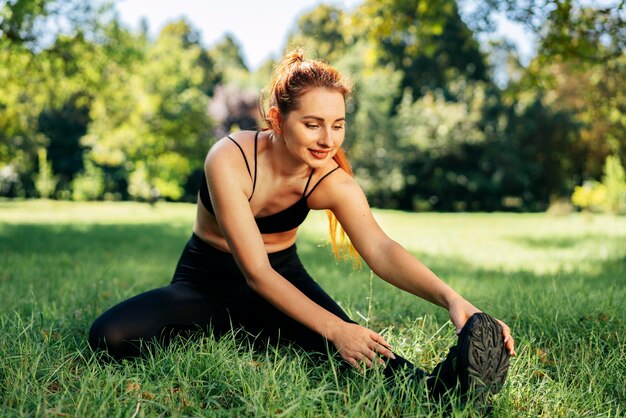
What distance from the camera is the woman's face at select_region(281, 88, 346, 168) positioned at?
2.82 meters

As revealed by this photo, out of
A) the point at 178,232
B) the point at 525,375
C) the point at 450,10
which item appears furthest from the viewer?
the point at 178,232

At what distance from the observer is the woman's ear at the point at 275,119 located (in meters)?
2.98

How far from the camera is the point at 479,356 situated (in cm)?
225

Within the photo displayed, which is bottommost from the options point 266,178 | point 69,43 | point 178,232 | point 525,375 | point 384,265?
point 178,232

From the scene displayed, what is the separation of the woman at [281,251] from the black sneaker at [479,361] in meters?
0.03

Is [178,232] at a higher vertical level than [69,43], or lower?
lower

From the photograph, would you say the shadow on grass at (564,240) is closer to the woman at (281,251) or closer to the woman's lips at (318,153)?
the woman at (281,251)

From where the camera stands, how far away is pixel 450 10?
25.5 ft

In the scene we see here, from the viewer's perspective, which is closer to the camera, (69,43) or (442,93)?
(69,43)

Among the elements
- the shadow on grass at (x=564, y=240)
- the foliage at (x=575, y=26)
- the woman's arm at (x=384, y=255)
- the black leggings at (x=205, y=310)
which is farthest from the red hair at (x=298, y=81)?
the shadow on grass at (x=564, y=240)

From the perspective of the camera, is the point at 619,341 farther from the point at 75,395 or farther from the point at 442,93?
the point at 442,93

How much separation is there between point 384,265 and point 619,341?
1336 millimetres

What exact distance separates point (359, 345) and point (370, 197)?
27.3 metres

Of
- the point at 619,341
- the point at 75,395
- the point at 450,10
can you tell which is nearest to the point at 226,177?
the point at 75,395
